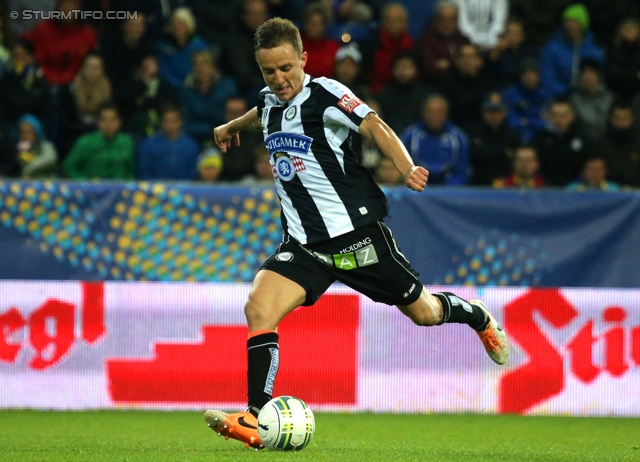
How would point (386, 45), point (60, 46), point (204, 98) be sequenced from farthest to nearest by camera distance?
point (386, 45) → point (60, 46) → point (204, 98)

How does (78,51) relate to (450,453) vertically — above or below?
above

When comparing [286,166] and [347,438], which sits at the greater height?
[286,166]

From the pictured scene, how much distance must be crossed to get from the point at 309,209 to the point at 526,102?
21.8 ft

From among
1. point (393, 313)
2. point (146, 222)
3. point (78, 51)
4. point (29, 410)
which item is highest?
point (78, 51)

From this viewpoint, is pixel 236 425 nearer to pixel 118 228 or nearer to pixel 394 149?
pixel 394 149

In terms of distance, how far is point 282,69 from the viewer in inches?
225

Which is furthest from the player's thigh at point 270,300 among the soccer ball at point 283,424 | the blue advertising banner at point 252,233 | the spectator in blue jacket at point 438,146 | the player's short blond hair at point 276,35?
the spectator in blue jacket at point 438,146

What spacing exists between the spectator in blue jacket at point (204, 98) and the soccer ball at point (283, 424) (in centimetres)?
645

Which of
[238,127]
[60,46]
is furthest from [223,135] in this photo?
[60,46]

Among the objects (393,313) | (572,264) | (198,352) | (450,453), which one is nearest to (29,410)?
(198,352)

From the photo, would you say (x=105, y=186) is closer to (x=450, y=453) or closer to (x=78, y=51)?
(x=78, y=51)

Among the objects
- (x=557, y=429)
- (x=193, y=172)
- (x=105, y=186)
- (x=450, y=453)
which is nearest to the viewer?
(x=450, y=453)

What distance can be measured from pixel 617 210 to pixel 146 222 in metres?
4.20

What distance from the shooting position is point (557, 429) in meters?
7.59
